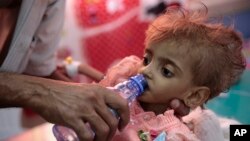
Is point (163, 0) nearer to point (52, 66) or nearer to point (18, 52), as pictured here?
point (52, 66)

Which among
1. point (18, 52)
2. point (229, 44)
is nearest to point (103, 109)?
point (229, 44)

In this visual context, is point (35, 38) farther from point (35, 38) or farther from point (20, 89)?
point (20, 89)

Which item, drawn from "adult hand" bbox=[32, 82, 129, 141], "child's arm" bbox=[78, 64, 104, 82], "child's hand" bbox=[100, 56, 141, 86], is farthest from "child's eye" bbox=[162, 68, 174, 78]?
"child's arm" bbox=[78, 64, 104, 82]

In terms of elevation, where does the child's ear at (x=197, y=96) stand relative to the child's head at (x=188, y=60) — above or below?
below

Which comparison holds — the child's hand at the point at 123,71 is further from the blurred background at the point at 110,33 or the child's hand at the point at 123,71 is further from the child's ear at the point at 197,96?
the blurred background at the point at 110,33

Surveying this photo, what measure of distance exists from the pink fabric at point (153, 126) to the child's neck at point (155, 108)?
0.07ft

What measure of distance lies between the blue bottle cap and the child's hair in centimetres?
10

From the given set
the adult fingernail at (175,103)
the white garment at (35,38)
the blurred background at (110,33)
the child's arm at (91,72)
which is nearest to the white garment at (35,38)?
the white garment at (35,38)

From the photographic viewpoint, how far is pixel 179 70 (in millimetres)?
839

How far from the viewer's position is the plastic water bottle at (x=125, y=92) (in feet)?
2.22

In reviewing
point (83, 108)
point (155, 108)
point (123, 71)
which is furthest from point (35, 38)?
point (83, 108)

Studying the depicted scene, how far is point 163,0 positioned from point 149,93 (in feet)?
4.60

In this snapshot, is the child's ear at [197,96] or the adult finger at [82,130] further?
the child's ear at [197,96]

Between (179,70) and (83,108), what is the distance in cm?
31
